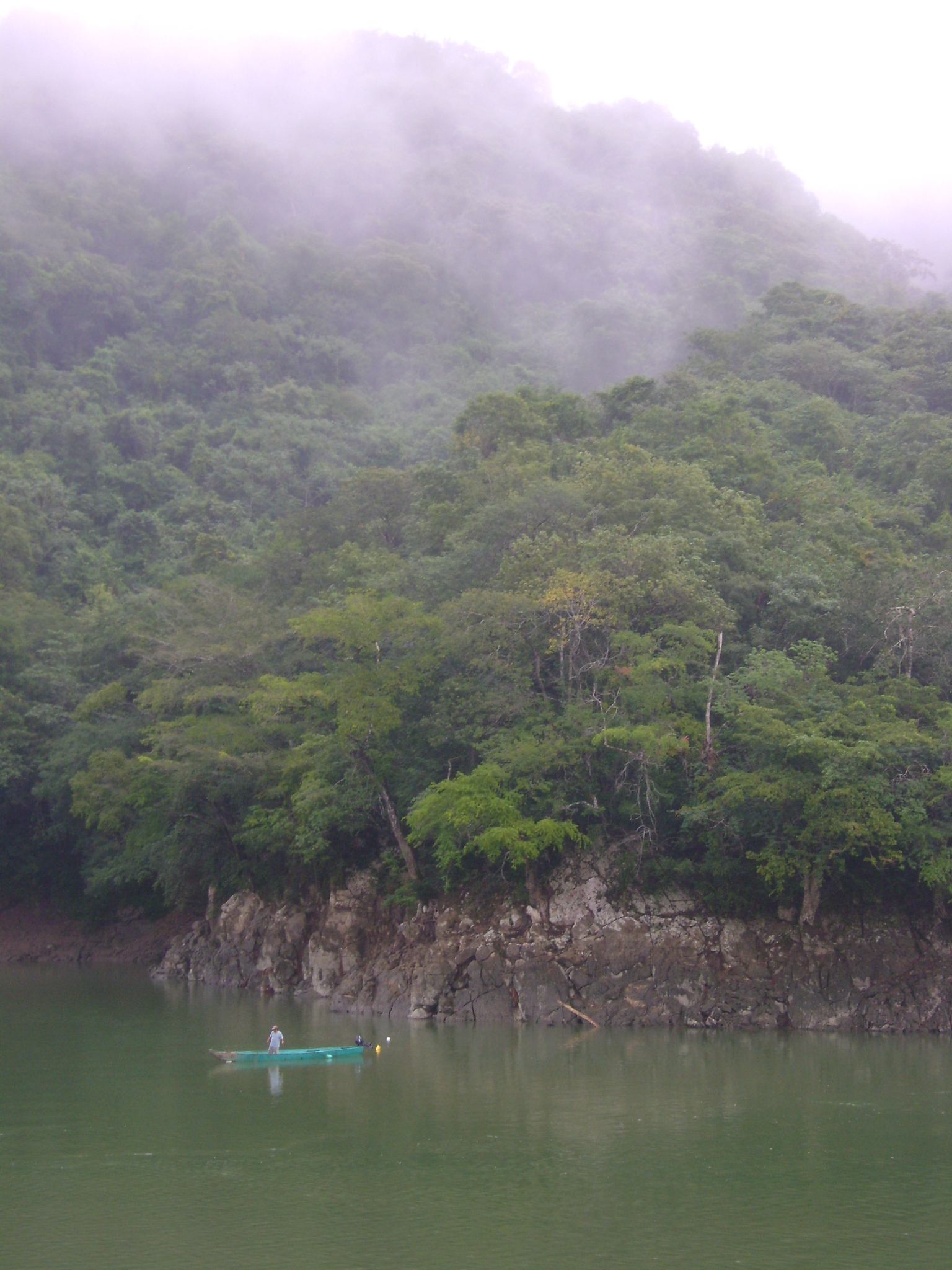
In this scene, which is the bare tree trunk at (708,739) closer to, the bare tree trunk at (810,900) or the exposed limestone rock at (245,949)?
the bare tree trunk at (810,900)

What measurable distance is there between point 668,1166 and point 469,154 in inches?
3907

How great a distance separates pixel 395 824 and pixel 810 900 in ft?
29.4

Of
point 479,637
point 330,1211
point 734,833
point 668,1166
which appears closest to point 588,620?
point 479,637

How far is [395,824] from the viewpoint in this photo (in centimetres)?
2544

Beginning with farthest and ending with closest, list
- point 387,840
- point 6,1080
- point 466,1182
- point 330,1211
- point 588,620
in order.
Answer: point 387,840, point 588,620, point 6,1080, point 466,1182, point 330,1211

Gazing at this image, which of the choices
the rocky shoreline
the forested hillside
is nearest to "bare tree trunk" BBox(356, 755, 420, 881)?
the forested hillside

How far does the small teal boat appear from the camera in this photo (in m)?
18.2

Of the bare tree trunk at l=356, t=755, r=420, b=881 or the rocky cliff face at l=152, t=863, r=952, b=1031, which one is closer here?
the rocky cliff face at l=152, t=863, r=952, b=1031

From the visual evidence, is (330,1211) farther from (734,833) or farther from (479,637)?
(479,637)

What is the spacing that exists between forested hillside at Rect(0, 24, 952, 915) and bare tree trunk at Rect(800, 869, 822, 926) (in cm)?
19

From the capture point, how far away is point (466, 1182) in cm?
1187

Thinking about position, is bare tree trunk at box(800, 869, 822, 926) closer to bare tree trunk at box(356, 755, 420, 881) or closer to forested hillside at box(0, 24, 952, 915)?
forested hillside at box(0, 24, 952, 915)

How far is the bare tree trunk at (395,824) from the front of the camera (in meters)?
25.1

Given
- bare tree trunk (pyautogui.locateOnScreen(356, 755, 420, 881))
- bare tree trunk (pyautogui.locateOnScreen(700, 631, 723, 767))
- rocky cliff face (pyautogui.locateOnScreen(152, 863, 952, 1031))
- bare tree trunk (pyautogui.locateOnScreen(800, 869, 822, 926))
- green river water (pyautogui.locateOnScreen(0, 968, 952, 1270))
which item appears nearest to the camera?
green river water (pyautogui.locateOnScreen(0, 968, 952, 1270))
